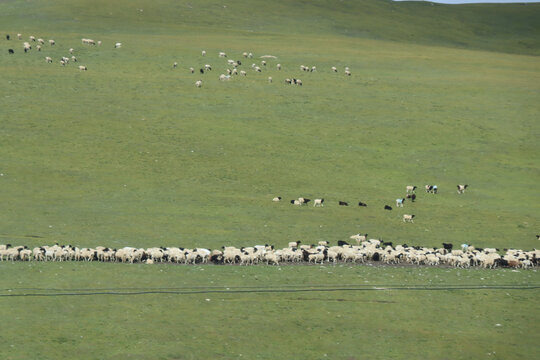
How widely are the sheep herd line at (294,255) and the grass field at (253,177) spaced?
1.20 m

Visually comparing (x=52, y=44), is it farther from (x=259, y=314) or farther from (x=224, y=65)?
(x=259, y=314)

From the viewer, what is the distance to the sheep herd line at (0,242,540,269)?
1378 inches

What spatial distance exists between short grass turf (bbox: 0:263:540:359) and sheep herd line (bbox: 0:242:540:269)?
0.94 meters

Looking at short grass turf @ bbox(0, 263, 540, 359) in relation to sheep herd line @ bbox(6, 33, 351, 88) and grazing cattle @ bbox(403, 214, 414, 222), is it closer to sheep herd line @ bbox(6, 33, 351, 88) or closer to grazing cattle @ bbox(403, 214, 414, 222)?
grazing cattle @ bbox(403, 214, 414, 222)

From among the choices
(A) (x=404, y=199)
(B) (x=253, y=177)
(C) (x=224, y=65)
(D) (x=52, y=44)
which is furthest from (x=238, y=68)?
(A) (x=404, y=199)

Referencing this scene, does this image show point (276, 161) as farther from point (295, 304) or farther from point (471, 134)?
point (295, 304)

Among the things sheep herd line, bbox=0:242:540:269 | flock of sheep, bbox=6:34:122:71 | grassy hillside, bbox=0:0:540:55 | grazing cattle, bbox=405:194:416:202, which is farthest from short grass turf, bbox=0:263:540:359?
grassy hillside, bbox=0:0:540:55

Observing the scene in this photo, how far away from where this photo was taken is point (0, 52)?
76562mm

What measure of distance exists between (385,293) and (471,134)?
36104 mm

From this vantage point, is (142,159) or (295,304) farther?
(142,159)

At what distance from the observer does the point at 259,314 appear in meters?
28.7

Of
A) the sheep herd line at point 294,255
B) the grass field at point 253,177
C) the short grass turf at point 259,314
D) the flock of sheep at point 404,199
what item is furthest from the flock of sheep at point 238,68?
the short grass turf at point 259,314

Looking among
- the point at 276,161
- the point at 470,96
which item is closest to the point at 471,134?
the point at 470,96

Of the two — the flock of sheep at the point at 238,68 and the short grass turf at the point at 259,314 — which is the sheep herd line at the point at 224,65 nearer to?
the flock of sheep at the point at 238,68
